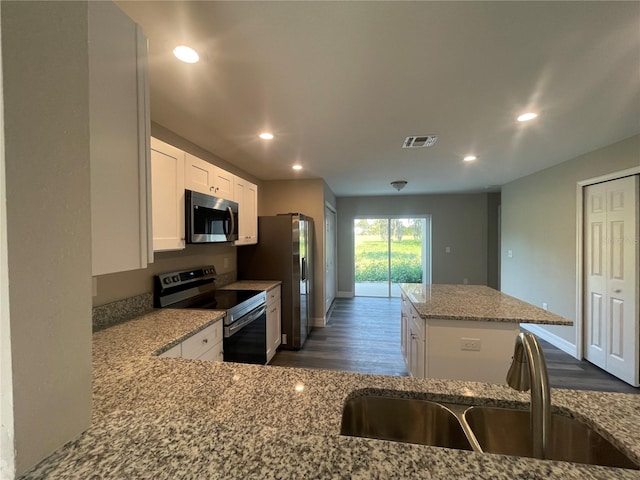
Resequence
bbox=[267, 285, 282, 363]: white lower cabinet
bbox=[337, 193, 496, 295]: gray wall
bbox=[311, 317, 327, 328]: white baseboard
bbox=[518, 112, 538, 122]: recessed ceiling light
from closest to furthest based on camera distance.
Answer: bbox=[518, 112, 538, 122]: recessed ceiling light → bbox=[267, 285, 282, 363]: white lower cabinet → bbox=[311, 317, 327, 328]: white baseboard → bbox=[337, 193, 496, 295]: gray wall

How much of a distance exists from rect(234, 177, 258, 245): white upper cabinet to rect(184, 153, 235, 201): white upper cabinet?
17 cm

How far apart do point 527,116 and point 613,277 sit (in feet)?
6.81

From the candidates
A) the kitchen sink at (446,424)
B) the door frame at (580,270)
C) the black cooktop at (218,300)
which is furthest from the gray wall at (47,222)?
the door frame at (580,270)

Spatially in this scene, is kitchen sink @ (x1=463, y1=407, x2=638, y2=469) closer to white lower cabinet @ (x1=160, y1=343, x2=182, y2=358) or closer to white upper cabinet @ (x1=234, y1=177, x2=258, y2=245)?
white lower cabinet @ (x1=160, y1=343, x2=182, y2=358)

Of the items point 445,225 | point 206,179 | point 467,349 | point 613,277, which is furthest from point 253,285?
point 445,225

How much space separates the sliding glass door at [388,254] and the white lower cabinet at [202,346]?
4724 millimetres

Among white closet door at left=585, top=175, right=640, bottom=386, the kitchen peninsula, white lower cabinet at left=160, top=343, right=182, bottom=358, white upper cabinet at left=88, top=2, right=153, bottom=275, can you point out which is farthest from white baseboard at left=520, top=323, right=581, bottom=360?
white upper cabinet at left=88, top=2, right=153, bottom=275

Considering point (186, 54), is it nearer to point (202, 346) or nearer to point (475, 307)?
point (202, 346)

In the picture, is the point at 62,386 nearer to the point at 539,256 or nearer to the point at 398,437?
the point at 398,437

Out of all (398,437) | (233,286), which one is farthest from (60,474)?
(233,286)

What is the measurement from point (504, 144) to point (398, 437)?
293 centimetres

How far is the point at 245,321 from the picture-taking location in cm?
228

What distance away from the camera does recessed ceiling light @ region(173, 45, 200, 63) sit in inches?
51.6

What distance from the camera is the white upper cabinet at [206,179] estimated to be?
207 centimetres
